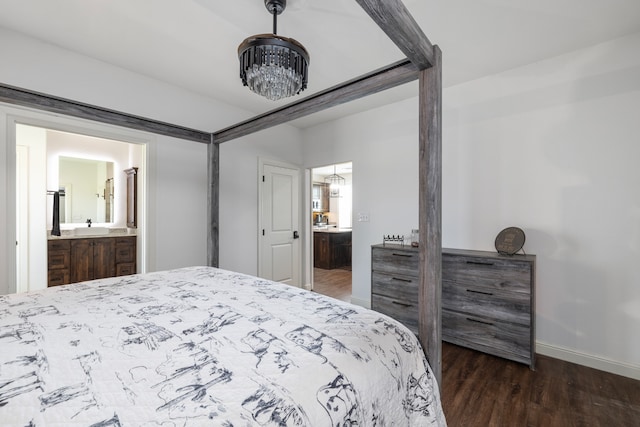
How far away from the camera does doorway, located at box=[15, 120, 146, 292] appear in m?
3.41

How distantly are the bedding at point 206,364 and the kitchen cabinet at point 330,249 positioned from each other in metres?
4.78

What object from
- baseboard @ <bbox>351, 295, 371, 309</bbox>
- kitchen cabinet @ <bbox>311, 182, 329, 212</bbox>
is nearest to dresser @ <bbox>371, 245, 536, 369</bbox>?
baseboard @ <bbox>351, 295, 371, 309</bbox>

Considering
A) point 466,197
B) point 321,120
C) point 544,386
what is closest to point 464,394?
point 544,386

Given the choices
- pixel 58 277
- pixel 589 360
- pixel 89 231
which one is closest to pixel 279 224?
pixel 89 231

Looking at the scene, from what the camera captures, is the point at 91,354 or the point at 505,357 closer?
the point at 91,354

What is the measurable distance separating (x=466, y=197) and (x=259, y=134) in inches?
107

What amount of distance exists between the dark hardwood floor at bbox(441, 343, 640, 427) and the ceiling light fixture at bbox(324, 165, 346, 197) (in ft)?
19.2

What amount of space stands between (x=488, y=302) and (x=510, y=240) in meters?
0.61

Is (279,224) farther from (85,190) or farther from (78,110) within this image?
(85,190)

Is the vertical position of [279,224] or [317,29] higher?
[317,29]

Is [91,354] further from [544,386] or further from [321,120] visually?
Result: [321,120]

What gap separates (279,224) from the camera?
418 cm

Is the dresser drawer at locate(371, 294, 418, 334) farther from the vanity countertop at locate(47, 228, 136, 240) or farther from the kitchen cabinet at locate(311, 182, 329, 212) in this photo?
the kitchen cabinet at locate(311, 182, 329, 212)

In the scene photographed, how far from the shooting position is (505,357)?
2.40 metres
